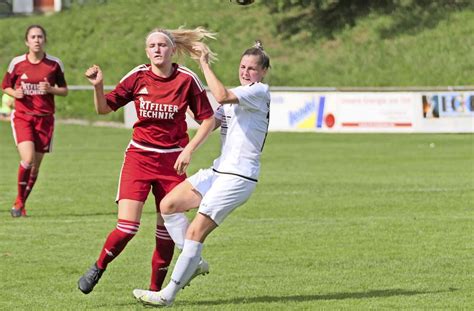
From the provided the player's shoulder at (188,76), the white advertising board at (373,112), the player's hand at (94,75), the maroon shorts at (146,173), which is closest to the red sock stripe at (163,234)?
the maroon shorts at (146,173)

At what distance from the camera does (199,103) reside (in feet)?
29.6

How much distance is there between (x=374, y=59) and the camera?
47.3 metres

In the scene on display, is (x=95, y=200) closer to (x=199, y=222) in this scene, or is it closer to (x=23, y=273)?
(x=23, y=273)

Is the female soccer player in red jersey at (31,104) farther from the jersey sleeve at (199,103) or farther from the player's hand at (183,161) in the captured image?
the player's hand at (183,161)

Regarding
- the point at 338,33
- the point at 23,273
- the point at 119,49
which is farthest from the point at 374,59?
the point at 23,273

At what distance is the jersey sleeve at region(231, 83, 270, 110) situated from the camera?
27.4 feet

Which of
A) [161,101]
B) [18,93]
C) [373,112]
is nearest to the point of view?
[161,101]

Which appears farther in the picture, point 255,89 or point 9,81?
point 9,81

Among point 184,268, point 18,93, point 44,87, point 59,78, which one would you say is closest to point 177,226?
point 184,268

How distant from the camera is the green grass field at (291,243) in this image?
9094mm

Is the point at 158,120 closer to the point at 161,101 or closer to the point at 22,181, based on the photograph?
the point at 161,101

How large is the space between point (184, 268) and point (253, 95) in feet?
4.32

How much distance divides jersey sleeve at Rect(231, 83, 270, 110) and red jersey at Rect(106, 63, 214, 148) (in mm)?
612

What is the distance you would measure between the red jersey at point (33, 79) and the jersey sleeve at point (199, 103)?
624cm
